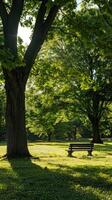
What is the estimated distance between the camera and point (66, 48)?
55.1 metres

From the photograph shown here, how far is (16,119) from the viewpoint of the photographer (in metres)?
24.2

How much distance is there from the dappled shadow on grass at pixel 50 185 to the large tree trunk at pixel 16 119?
25.6ft

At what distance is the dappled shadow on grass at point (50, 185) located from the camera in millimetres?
10703

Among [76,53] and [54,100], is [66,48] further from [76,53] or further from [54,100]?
[54,100]

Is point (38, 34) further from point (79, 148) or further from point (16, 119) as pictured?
point (79, 148)

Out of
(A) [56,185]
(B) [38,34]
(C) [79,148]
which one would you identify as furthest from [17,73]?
(A) [56,185]

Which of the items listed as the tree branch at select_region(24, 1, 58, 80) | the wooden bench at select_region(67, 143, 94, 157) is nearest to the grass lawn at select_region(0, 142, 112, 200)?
the tree branch at select_region(24, 1, 58, 80)

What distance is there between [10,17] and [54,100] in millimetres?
30892

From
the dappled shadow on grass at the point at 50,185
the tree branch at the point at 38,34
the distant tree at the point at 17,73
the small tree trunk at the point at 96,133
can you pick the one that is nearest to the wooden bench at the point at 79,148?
the distant tree at the point at 17,73

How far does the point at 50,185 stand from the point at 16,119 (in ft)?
39.4

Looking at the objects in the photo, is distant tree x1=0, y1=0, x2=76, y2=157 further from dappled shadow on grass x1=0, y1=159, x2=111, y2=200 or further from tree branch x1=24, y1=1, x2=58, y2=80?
dappled shadow on grass x1=0, y1=159, x2=111, y2=200

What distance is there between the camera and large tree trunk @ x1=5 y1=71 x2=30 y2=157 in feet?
79.0

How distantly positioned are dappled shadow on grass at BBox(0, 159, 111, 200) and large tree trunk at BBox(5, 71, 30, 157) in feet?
25.6

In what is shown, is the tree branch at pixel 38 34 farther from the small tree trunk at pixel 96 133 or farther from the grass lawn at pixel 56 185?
the small tree trunk at pixel 96 133
